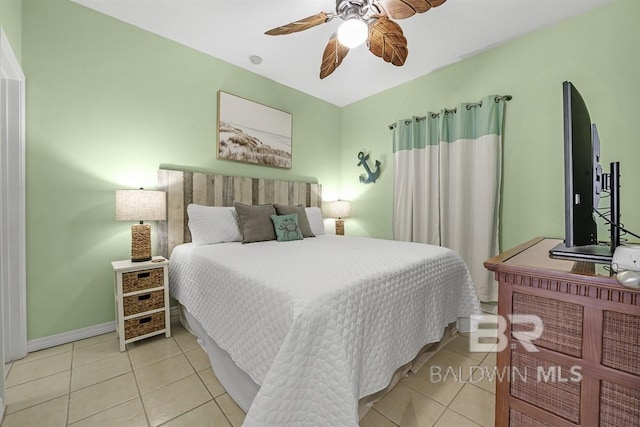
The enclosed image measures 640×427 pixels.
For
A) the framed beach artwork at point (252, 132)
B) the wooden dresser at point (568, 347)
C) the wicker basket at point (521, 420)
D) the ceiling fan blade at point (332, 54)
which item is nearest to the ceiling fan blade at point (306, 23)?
the ceiling fan blade at point (332, 54)

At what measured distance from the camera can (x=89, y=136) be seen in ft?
6.73

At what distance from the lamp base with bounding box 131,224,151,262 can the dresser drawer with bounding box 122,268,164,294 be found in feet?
0.42

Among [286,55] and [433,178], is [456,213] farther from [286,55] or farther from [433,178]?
[286,55]

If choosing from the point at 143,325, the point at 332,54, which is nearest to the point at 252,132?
the point at 332,54

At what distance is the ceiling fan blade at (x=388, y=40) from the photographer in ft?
5.28

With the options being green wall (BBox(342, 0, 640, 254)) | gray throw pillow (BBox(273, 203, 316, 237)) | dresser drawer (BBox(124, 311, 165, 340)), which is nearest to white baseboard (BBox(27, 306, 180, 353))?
dresser drawer (BBox(124, 311, 165, 340))

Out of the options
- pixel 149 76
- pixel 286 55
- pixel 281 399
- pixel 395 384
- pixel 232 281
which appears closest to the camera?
pixel 281 399

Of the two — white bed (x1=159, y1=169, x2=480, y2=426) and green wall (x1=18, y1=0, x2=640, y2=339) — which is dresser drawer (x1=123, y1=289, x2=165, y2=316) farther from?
green wall (x1=18, y1=0, x2=640, y2=339)

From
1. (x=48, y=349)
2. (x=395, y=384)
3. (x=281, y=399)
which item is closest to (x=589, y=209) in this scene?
(x=395, y=384)

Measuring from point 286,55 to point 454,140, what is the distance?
78.3 inches

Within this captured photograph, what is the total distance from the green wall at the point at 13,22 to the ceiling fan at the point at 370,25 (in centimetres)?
154

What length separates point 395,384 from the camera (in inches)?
59.7

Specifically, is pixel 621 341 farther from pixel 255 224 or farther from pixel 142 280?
pixel 142 280

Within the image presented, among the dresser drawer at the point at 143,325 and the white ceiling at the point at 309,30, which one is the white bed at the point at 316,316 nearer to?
the dresser drawer at the point at 143,325
